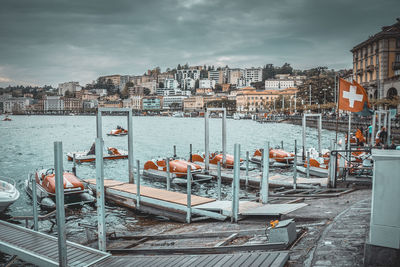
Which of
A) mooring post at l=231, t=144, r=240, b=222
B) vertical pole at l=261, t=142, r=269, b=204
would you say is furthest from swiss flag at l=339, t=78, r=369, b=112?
mooring post at l=231, t=144, r=240, b=222

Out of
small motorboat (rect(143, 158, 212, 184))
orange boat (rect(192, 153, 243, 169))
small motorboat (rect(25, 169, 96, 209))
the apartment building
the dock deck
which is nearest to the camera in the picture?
the dock deck

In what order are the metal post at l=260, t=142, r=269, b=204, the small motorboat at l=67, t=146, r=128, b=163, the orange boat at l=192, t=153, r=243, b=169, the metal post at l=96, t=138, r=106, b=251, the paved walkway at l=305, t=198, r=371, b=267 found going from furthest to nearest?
1. the small motorboat at l=67, t=146, r=128, b=163
2. the orange boat at l=192, t=153, r=243, b=169
3. the metal post at l=260, t=142, r=269, b=204
4. the metal post at l=96, t=138, r=106, b=251
5. the paved walkway at l=305, t=198, r=371, b=267

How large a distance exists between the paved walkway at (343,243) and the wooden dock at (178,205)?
6.92ft

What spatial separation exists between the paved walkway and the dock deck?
4.54 metres

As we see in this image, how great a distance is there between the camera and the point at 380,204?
4.59 m

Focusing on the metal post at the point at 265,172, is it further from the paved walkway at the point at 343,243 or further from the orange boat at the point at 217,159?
the orange boat at the point at 217,159

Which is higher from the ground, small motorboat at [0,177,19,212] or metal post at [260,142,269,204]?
metal post at [260,142,269,204]

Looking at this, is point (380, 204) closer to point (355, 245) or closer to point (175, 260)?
point (355, 245)

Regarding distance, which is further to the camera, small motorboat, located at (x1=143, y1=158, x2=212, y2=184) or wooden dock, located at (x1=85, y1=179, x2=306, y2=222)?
small motorboat, located at (x1=143, y1=158, x2=212, y2=184)

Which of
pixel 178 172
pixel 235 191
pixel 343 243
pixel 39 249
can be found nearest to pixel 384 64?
pixel 178 172

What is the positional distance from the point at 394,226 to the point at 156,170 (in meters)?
18.9

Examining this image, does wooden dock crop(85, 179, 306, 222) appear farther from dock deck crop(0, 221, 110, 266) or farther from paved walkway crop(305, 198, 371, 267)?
dock deck crop(0, 221, 110, 266)

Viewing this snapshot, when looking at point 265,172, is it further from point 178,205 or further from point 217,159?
A: point 217,159

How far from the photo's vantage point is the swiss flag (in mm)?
13828
